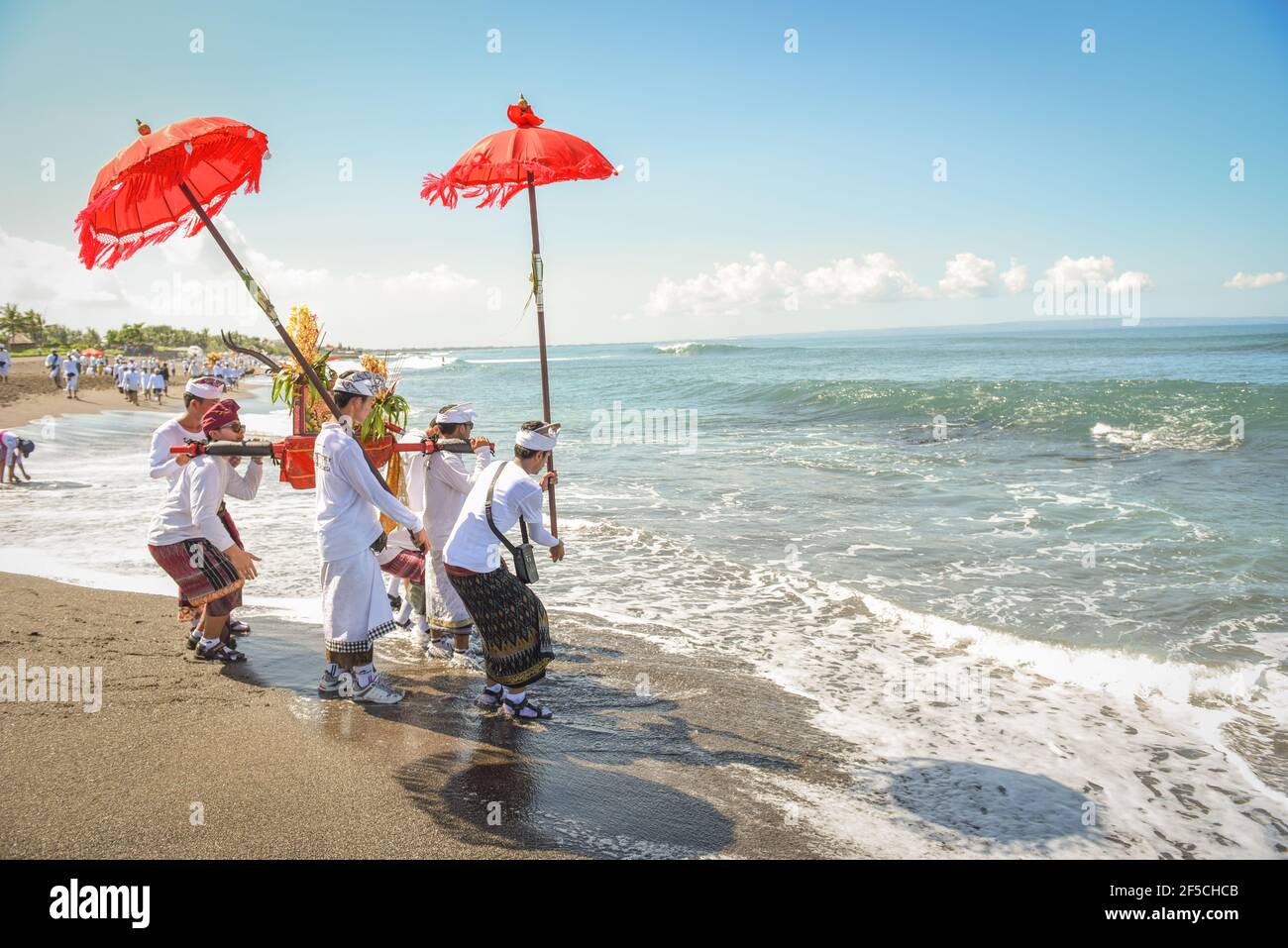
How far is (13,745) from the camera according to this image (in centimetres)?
453

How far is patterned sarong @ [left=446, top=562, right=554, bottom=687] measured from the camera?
5039mm

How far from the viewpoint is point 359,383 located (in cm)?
503

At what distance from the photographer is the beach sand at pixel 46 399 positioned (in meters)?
25.1

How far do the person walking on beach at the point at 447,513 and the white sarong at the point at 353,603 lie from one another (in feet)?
3.13

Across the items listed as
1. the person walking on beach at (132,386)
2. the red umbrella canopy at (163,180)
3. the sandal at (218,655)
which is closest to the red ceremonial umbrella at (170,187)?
the red umbrella canopy at (163,180)

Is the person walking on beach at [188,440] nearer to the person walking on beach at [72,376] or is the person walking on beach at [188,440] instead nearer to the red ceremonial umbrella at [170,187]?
the red ceremonial umbrella at [170,187]

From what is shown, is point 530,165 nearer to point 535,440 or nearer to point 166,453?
point 535,440

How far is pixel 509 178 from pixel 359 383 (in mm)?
2101

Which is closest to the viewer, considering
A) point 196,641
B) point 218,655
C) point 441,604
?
point 218,655

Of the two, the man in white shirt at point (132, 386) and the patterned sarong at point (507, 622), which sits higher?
the man in white shirt at point (132, 386)

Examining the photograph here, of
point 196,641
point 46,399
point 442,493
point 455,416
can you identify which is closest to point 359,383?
point 455,416
